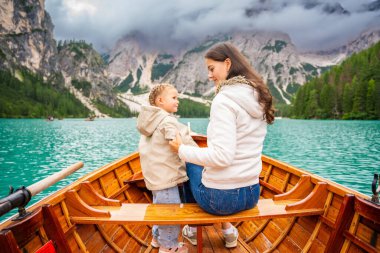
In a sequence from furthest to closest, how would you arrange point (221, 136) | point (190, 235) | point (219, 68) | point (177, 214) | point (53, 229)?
point (190, 235) < point (177, 214) < point (219, 68) < point (53, 229) < point (221, 136)

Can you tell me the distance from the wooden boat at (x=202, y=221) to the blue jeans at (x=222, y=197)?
0.47ft

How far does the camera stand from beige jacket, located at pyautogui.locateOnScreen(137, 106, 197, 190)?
4145 millimetres

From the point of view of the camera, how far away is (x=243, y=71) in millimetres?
3451

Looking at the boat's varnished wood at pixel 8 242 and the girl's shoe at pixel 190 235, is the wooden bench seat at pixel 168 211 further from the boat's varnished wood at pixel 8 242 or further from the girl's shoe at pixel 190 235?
the boat's varnished wood at pixel 8 242

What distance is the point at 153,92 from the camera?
455 cm

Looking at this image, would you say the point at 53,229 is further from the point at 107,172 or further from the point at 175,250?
the point at 107,172

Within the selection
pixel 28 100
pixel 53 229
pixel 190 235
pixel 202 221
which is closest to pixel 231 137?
pixel 202 221

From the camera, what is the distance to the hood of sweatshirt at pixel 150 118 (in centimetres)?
414

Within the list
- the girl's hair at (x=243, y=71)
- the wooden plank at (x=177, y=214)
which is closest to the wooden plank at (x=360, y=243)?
the wooden plank at (x=177, y=214)

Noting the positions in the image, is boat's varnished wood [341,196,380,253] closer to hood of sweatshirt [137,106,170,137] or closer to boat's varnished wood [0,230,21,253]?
hood of sweatshirt [137,106,170,137]

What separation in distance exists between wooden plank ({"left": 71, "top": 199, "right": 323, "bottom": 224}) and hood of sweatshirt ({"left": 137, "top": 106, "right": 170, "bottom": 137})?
3.63ft

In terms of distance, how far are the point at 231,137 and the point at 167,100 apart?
5.51ft

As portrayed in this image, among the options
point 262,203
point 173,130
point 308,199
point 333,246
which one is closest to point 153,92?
point 173,130

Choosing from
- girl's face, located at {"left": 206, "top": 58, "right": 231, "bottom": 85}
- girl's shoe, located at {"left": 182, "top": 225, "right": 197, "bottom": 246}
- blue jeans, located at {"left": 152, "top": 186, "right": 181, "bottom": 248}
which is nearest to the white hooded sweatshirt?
girl's face, located at {"left": 206, "top": 58, "right": 231, "bottom": 85}
